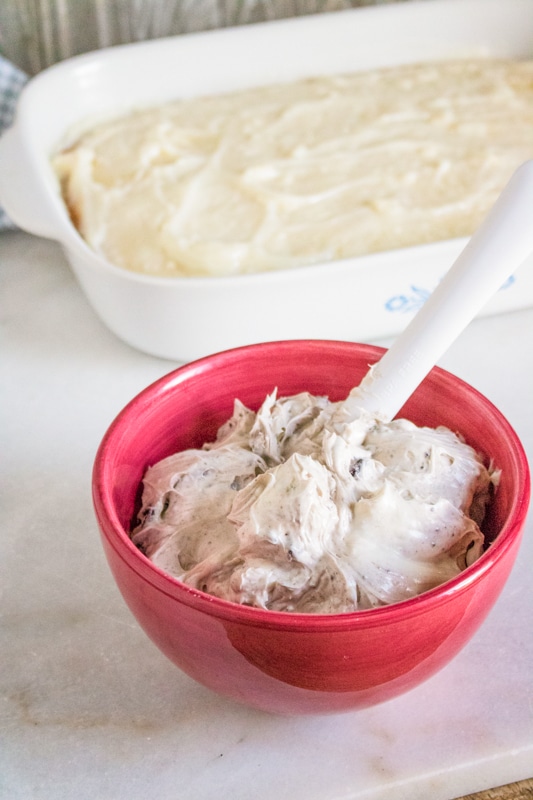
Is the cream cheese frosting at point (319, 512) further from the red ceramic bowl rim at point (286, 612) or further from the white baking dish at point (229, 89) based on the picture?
the white baking dish at point (229, 89)

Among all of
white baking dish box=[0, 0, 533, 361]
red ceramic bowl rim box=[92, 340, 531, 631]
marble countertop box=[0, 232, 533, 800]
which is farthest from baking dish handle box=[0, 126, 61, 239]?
red ceramic bowl rim box=[92, 340, 531, 631]

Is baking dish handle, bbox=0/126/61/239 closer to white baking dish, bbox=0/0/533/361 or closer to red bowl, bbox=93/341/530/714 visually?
white baking dish, bbox=0/0/533/361

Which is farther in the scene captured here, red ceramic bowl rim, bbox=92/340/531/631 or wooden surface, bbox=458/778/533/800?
wooden surface, bbox=458/778/533/800

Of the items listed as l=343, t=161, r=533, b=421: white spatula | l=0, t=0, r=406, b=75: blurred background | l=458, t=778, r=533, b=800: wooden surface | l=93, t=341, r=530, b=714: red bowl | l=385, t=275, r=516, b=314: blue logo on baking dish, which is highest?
l=343, t=161, r=533, b=421: white spatula

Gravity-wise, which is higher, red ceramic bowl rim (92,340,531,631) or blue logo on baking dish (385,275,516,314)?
red ceramic bowl rim (92,340,531,631)

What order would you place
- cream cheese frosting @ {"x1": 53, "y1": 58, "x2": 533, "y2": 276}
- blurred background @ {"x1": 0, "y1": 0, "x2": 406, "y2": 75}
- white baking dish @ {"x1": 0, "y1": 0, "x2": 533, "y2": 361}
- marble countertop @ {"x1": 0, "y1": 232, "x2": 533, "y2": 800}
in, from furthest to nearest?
blurred background @ {"x1": 0, "y1": 0, "x2": 406, "y2": 75}, cream cheese frosting @ {"x1": 53, "y1": 58, "x2": 533, "y2": 276}, white baking dish @ {"x1": 0, "y1": 0, "x2": 533, "y2": 361}, marble countertop @ {"x1": 0, "y1": 232, "x2": 533, "y2": 800}

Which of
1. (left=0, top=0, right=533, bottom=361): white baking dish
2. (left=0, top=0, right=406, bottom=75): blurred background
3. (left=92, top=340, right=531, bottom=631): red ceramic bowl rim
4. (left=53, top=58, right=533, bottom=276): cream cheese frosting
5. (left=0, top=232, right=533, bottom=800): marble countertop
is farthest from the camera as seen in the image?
(left=0, top=0, right=406, bottom=75): blurred background

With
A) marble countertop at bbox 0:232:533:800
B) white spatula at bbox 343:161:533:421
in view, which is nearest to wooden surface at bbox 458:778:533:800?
marble countertop at bbox 0:232:533:800

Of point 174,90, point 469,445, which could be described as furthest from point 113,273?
point 174,90
